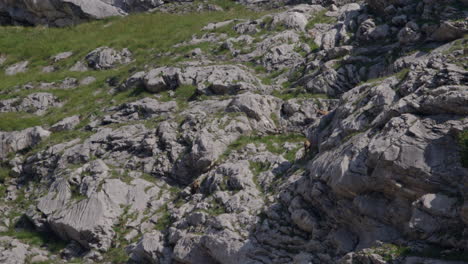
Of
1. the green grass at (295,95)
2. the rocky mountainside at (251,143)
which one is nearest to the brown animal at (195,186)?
the rocky mountainside at (251,143)

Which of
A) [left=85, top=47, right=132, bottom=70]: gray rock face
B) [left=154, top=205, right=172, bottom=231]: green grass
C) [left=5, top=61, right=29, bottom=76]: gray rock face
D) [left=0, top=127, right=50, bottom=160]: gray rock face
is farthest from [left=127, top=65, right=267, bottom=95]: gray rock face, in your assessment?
[left=5, top=61, right=29, bottom=76]: gray rock face

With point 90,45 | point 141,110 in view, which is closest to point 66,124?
point 141,110

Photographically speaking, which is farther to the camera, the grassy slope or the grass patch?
the grass patch

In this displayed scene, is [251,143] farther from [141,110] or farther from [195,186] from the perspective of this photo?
[141,110]

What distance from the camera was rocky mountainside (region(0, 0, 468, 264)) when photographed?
1254cm

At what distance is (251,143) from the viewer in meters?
20.2

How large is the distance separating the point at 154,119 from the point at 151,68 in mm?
6198

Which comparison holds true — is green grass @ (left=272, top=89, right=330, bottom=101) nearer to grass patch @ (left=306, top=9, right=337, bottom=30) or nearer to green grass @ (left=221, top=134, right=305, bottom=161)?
green grass @ (left=221, top=134, right=305, bottom=161)

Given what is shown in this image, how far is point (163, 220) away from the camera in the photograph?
1841 cm

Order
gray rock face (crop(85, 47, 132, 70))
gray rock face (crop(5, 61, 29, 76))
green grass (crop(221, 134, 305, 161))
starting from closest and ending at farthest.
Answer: green grass (crop(221, 134, 305, 161))
gray rock face (crop(85, 47, 132, 70))
gray rock face (crop(5, 61, 29, 76))

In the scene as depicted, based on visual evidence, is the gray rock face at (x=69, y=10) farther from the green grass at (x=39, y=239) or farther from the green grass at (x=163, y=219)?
the green grass at (x=163, y=219)

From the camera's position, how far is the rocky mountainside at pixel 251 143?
12.5 m

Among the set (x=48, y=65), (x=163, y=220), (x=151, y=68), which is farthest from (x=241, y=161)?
(x=48, y=65)

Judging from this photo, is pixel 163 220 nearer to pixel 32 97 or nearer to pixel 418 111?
pixel 418 111
